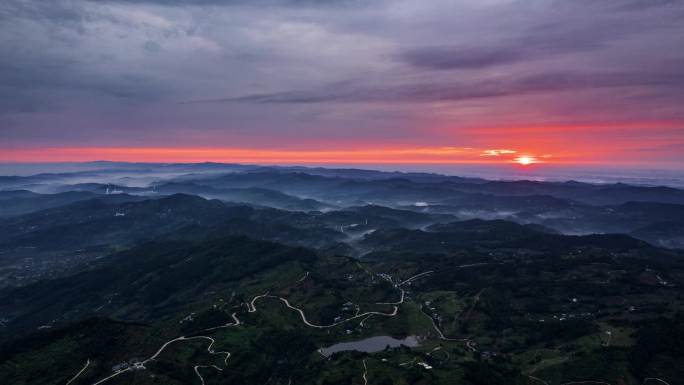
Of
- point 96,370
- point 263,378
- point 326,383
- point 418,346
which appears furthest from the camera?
point 418,346

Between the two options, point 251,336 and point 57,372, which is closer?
point 57,372

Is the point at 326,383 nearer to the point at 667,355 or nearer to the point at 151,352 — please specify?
the point at 151,352

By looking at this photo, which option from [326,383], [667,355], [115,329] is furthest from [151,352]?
[667,355]

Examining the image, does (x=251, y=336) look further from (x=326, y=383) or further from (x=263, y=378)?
(x=326, y=383)

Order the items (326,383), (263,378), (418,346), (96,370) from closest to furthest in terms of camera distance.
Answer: (326,383), (96,370), (263,378), (418,346)

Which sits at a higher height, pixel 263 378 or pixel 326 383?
pixel 326 383

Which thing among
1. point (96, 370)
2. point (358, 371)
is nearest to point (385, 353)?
point (358, 371)
